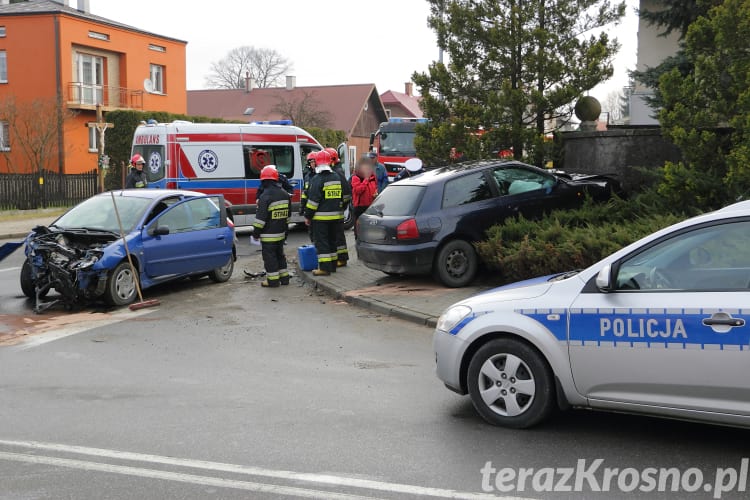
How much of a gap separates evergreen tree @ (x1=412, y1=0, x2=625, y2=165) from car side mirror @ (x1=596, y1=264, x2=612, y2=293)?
9619 millimetres

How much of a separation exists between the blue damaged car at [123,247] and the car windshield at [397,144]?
13.1 meters

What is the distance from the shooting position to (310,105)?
186 feet

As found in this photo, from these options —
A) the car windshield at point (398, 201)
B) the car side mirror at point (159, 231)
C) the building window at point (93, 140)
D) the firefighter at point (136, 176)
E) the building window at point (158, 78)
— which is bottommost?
the car side mirror at point (159, 231)

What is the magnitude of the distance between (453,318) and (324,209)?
735 centimetres

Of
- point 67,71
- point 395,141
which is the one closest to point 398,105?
point 67,71

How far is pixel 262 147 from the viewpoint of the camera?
1970 centimetres

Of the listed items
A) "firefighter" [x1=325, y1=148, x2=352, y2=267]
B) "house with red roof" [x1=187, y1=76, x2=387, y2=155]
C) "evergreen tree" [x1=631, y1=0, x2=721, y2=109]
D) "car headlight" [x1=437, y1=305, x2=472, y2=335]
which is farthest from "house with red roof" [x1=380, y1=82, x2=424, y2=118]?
"car headlight" [x1=437, y1=305, x2=472, y2=335]

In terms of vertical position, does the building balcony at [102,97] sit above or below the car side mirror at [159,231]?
above

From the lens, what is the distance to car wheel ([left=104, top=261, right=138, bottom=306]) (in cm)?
1062

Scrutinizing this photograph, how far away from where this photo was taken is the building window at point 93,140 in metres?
36.6

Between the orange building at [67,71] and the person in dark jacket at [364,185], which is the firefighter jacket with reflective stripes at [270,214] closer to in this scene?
the person in dark jacket at [364,185]

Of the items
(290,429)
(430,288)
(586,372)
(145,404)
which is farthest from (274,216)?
(586,372)

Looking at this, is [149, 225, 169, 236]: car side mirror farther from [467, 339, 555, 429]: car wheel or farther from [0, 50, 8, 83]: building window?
[0, 50, 8, 83]: building window

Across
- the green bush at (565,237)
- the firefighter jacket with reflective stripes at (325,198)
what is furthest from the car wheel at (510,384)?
the firefighter jacket with reflective stripes at (325,198)
